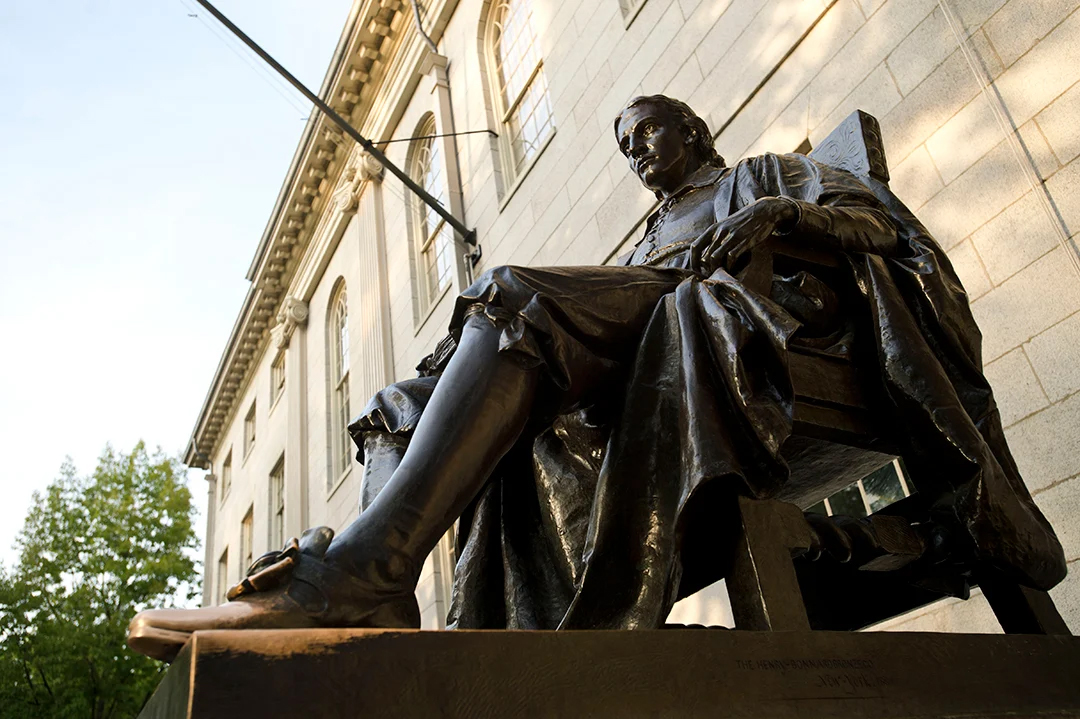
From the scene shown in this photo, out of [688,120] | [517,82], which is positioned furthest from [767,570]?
[517,82]

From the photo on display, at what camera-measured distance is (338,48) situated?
1388cm

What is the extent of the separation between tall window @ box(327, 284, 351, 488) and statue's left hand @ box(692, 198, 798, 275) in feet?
37.0

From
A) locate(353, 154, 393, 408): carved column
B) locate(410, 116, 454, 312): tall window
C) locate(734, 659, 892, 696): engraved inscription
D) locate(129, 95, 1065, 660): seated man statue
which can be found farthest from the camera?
locate(353, 154, 393, 408): carved column

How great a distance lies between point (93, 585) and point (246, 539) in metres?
3.48

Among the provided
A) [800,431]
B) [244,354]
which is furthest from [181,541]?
[800,431]

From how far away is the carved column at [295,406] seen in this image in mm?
14797

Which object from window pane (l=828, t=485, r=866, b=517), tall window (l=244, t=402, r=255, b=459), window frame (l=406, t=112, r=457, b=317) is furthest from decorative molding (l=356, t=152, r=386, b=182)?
window pane (l=828, t=485, r=866, b=517)

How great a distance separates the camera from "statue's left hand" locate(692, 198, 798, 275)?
6.66 feet

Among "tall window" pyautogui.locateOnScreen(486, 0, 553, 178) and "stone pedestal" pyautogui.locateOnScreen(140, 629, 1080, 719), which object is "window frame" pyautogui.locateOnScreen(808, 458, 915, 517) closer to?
"stone pedestal" pyautogui.locateOnScreen(140, 629, 1080, 719)

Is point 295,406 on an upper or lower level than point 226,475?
lower

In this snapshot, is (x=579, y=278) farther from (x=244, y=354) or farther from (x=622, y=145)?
(x=244, y=354)

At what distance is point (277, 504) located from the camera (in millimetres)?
17312

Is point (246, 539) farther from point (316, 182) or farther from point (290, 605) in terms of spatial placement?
point (290, 605)

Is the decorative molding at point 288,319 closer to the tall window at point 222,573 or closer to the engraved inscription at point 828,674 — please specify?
the tall window at point 222,573
